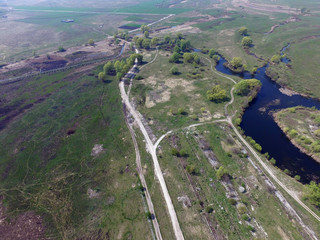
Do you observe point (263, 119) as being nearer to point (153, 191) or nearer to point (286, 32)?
point (153, 191)

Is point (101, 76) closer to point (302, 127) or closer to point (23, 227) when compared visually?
point (23, 227)

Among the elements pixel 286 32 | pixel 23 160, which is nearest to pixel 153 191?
pixel 23 160

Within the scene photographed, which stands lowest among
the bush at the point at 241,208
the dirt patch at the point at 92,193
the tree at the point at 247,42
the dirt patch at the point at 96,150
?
the dirt patch at the point at 92,193

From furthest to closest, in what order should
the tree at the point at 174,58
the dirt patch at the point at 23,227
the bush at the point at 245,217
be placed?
1. the tree at the point at 174,58
2. the bush at the point at 245,217
3. the dirt patch at the point at 23,227

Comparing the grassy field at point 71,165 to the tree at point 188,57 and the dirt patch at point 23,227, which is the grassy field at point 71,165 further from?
the tree at point 188,57

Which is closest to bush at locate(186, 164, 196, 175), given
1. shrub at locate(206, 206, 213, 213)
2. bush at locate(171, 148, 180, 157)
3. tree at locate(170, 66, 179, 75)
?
bush at locate(171, 148, 180, 157)

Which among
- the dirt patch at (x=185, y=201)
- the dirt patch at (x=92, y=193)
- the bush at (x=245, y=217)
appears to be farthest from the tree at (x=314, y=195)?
the dirt patch at (x=92, y=193)
